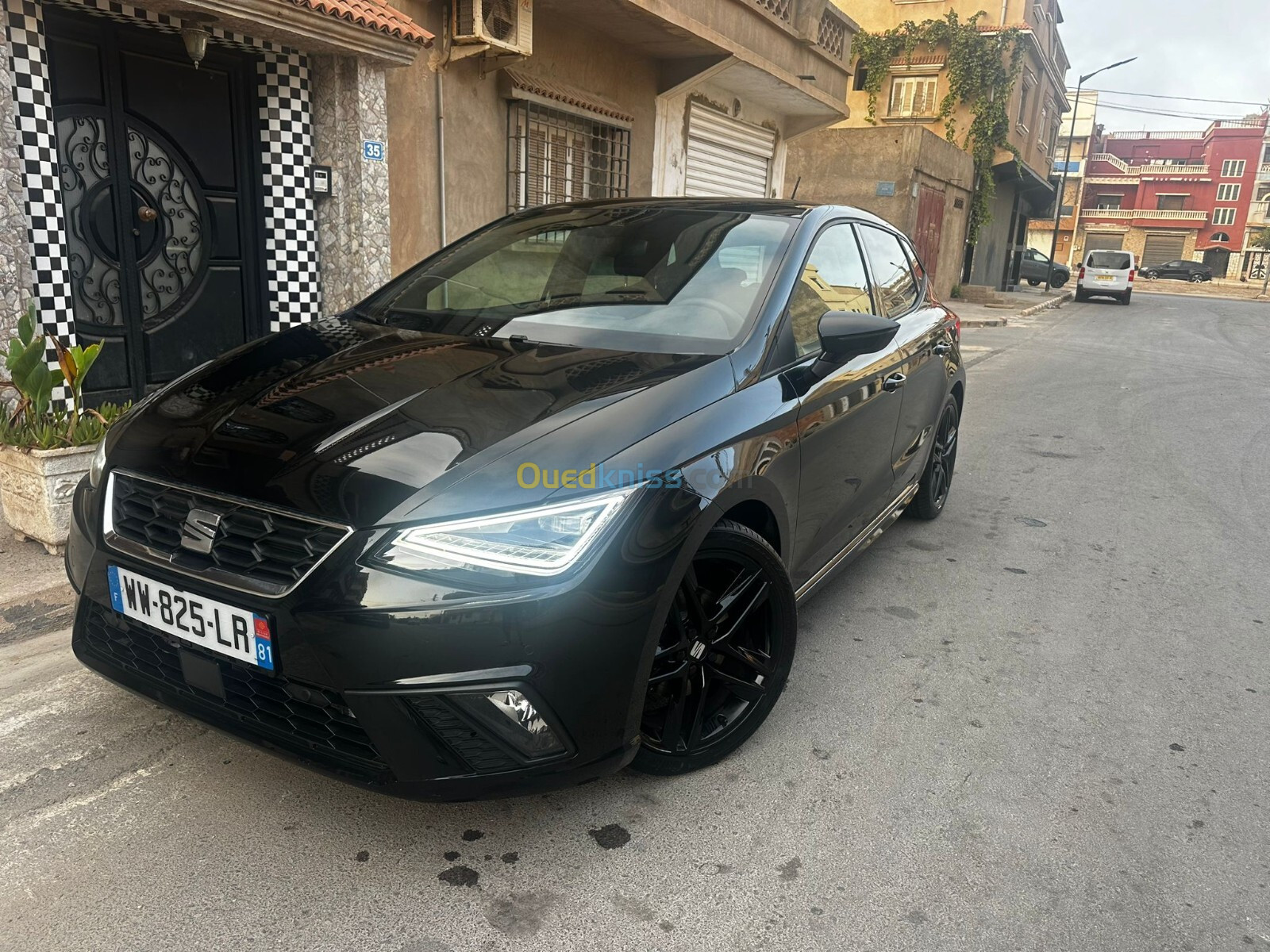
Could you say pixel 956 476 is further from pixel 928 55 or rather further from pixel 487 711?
pixel 928 55

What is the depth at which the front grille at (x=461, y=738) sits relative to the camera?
194 centimetres

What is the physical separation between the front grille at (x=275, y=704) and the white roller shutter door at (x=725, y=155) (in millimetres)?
10392

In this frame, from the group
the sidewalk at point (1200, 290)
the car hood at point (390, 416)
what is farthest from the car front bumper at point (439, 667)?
the sidewalk at point (1200, 290)

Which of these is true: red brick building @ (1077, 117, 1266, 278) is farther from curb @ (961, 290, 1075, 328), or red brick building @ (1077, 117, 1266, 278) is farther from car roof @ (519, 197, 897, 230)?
car roof @ (519, 197, 897, 230)

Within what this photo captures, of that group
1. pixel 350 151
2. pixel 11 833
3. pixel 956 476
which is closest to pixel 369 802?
pixel 11 833

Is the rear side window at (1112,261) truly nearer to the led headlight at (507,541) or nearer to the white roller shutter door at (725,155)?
the white roller shutter door at (725,155)

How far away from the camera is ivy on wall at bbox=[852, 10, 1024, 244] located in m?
24.0

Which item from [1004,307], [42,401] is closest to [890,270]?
[42,401]

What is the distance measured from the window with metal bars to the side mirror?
19.3 ft

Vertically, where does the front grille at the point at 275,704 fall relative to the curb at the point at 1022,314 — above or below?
above

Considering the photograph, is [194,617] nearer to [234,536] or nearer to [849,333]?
[234,536]

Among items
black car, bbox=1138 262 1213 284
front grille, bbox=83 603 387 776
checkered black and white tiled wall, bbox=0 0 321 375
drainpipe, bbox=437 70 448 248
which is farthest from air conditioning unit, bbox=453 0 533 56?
black car, bbox=1138 262 1213 284

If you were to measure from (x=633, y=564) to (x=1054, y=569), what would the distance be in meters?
3.19

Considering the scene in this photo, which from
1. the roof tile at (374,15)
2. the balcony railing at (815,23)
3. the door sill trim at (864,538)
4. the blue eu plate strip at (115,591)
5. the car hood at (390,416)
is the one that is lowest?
the door sill trim at (864,538)
